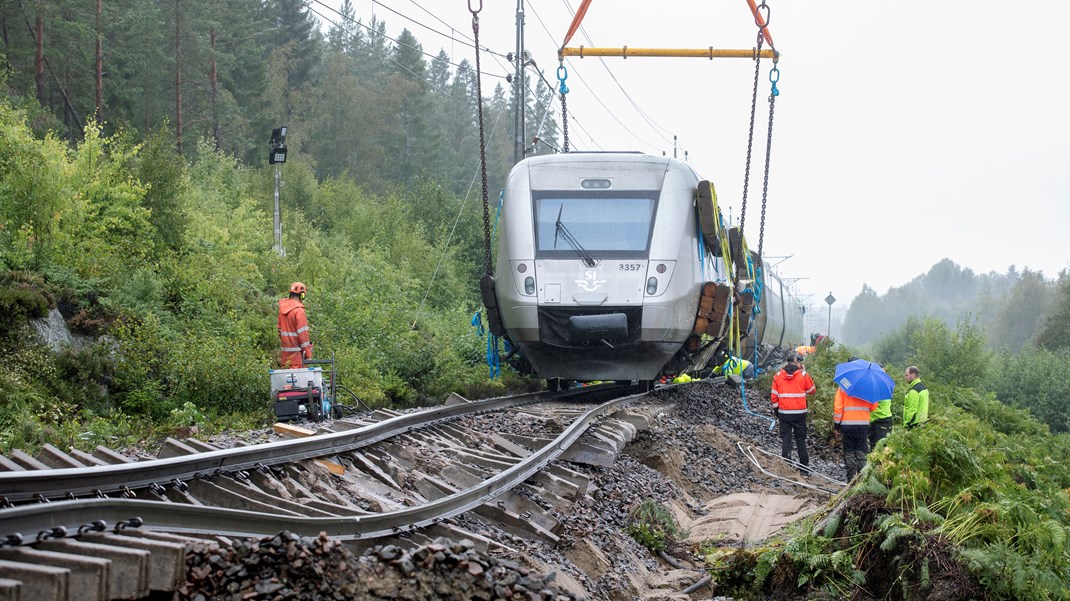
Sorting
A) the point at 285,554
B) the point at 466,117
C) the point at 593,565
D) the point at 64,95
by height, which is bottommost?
the point at 593,565

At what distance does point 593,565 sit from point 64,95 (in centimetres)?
3272

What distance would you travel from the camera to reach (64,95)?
109 ft

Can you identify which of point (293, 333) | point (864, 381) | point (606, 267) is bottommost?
point (864, 381)

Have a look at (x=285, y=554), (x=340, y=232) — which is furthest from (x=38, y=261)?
(x=340, y=232)

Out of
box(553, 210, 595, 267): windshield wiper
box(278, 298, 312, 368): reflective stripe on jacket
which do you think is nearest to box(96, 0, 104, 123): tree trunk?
box(553, 210, 595, 267): windshield wiper

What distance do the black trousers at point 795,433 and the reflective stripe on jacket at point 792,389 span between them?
0.08m

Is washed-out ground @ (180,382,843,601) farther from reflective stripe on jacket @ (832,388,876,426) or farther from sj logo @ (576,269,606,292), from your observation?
sj logo @ (576,269,606,292)

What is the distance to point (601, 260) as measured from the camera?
12.9m

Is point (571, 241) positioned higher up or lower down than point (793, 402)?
higher up

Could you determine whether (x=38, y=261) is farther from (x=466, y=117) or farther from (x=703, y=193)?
(x=466, y=117)

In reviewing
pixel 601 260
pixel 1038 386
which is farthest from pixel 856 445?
pixel 1038 386

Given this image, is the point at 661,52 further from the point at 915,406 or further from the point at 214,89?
the point at 214,89

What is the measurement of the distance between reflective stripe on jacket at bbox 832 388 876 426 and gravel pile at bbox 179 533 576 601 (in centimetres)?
733

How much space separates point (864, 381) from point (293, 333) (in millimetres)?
6377
